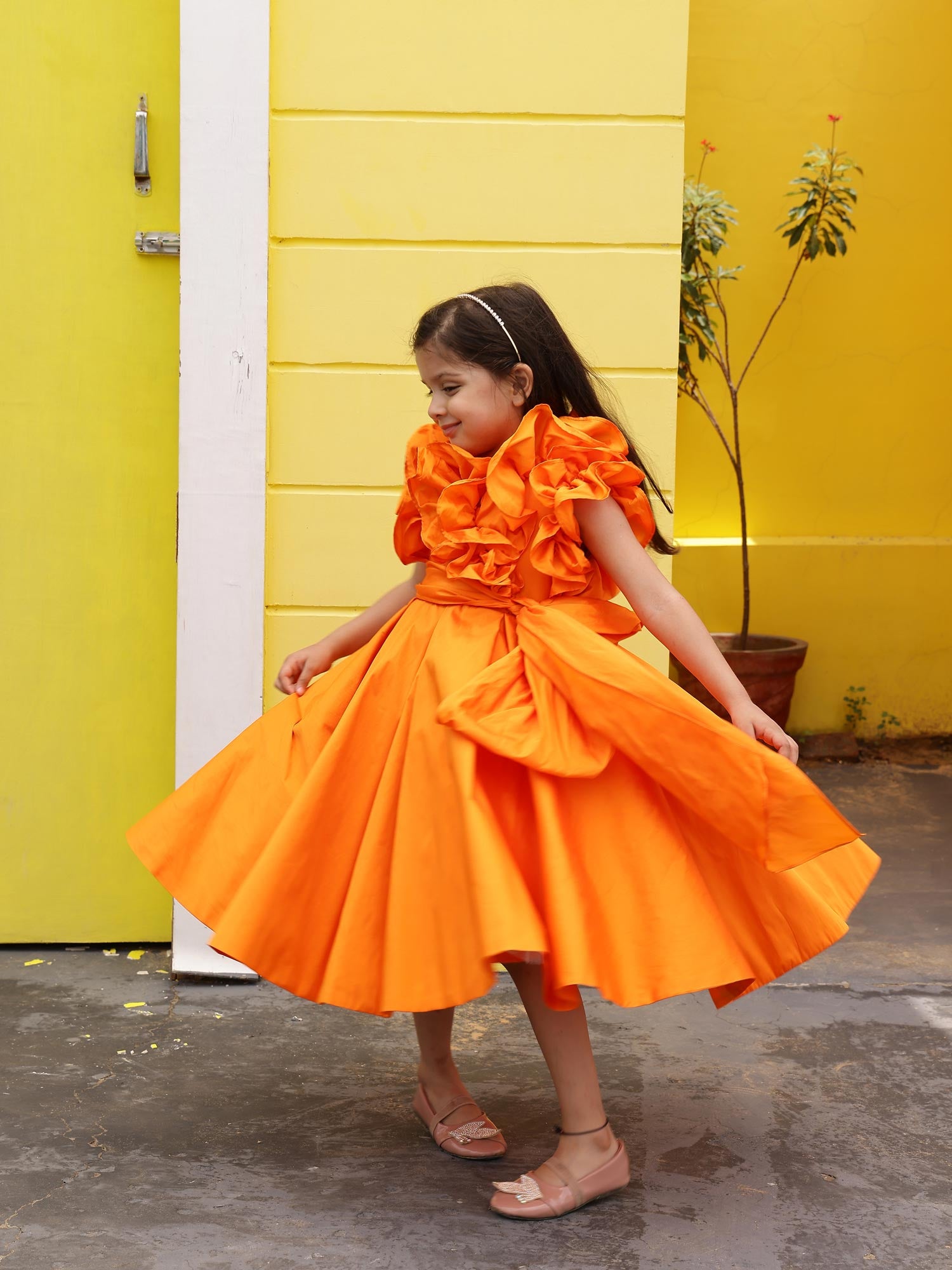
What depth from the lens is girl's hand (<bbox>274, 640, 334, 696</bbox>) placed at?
2457 millimetres

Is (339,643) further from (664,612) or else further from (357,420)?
(357,420)

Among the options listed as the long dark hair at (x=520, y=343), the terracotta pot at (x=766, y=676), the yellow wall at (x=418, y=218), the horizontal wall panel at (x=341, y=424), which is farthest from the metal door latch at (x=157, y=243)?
the terracotta pot at (x=766, y=676)

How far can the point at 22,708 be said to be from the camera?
3307 mm

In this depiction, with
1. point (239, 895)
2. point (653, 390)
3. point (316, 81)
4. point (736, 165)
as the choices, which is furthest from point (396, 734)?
point (736, 165)

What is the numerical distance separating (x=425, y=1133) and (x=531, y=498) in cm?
118

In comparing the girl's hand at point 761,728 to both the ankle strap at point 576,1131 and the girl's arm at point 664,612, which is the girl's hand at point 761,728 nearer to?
the girl's arm at point 664,612

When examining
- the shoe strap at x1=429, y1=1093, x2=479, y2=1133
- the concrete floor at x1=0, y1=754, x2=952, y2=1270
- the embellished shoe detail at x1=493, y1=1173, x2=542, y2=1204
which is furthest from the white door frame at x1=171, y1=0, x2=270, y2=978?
the embellished shoe detail at x1=493, y1=1173, x2=542, y2=1204

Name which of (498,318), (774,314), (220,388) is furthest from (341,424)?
(774,314)

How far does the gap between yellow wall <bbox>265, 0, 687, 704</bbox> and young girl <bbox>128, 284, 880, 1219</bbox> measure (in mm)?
860

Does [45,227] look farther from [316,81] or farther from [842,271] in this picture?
[842,271]

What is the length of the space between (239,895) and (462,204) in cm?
181

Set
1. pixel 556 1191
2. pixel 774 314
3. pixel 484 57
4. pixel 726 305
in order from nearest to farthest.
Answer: pixel 556 1191 < pixel 484 57 < pixel 774 314 < pixel 726 305

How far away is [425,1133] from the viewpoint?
243 centimetres

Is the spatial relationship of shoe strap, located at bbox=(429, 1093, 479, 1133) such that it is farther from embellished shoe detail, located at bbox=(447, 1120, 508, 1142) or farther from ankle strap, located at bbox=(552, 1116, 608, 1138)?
ankle strap, located at bbox=(552, 1116, 608, 1138)
